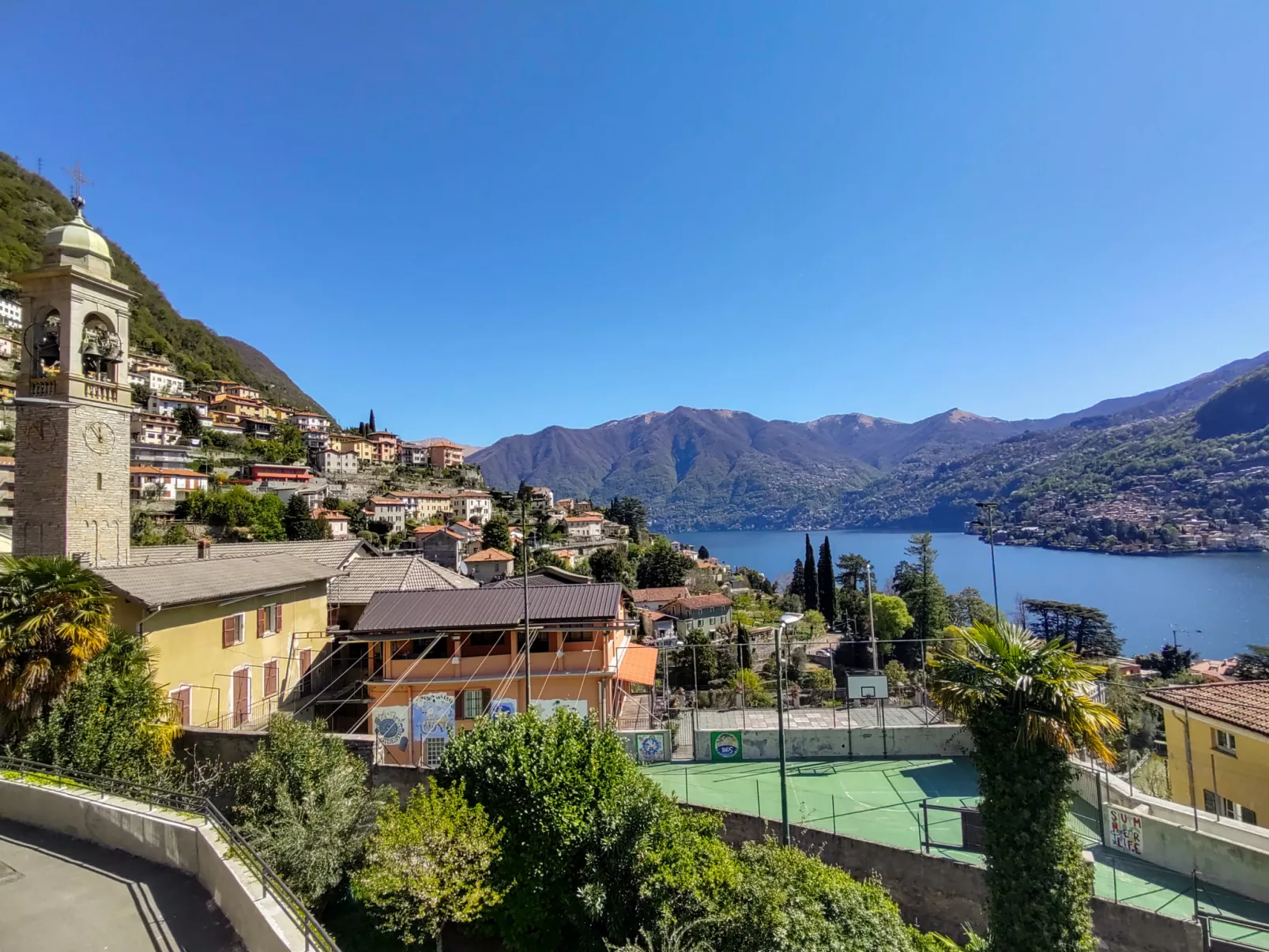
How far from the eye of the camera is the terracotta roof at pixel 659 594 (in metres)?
62.9

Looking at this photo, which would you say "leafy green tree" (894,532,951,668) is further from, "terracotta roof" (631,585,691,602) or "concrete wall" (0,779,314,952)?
"concrete wall" (0,779,314,952)

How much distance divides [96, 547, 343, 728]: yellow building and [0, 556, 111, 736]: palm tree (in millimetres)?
1599

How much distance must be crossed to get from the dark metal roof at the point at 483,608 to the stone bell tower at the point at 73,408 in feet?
22.1

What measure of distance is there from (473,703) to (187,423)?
88.2 meters

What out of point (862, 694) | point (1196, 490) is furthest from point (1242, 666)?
point (1196, 490)

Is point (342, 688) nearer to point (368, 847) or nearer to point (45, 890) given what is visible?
point (368, 847)

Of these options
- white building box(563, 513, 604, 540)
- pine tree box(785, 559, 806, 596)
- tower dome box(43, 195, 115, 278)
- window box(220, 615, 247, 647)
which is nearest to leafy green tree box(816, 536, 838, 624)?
pine tree box(785, 559, 806, 596)

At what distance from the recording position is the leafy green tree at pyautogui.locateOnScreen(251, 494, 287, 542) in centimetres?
5953

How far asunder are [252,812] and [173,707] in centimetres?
392

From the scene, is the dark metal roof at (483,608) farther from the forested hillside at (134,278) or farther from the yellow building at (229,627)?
the forested hillside at (134,278)

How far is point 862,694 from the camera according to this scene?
1964 centimetres

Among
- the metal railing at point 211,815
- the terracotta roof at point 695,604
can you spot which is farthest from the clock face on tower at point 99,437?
the terracotta roof at point 695,604

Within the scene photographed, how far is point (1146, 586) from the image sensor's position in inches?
4112

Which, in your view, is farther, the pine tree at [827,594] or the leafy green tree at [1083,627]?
the pine tree at [827,594]
